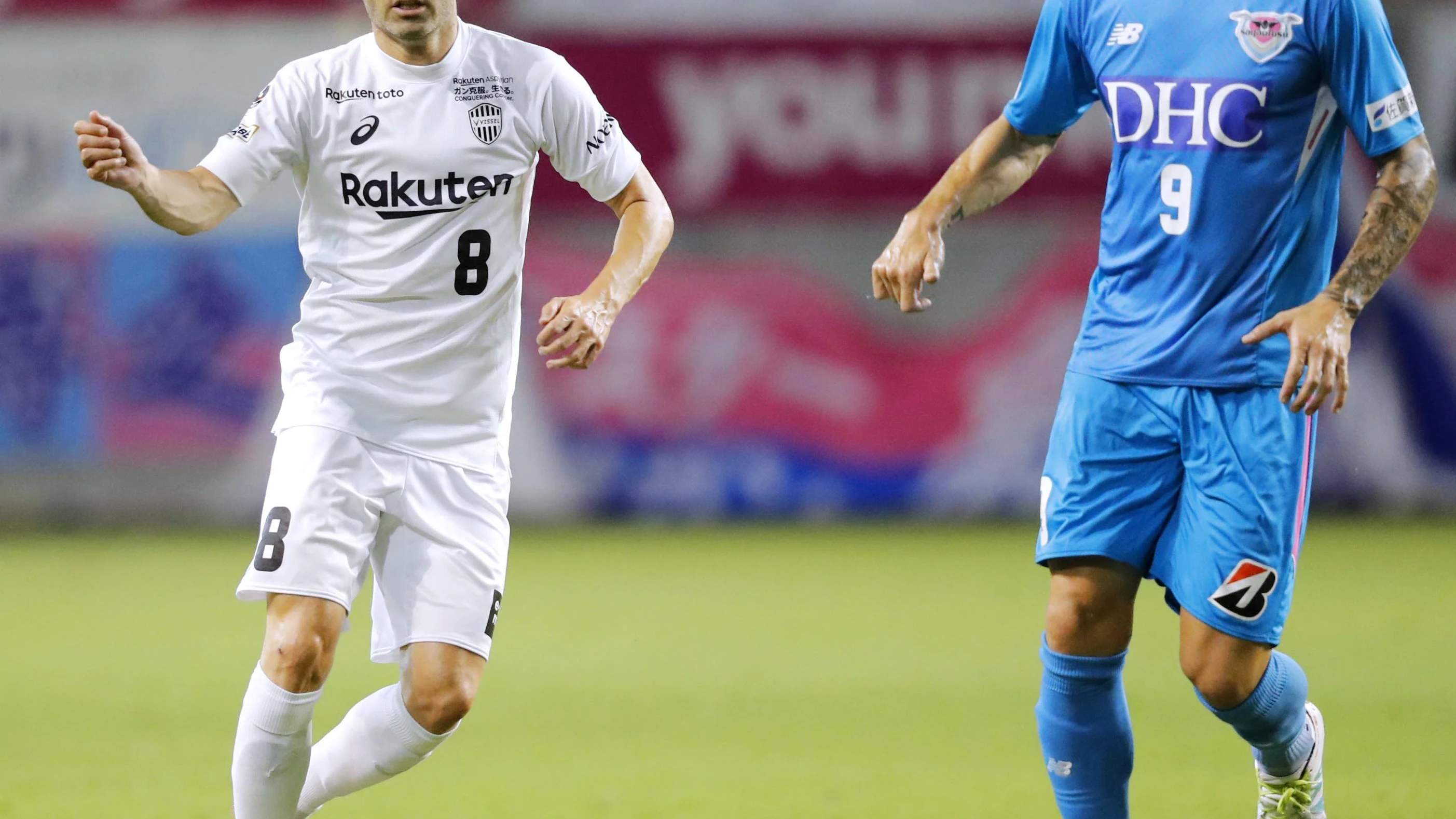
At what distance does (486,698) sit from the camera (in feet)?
22.6

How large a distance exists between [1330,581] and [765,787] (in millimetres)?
5201

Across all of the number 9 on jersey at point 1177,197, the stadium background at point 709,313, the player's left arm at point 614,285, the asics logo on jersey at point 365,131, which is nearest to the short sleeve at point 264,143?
the asics logo on jersey at point 365,131

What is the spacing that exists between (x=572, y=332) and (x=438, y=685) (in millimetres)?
914

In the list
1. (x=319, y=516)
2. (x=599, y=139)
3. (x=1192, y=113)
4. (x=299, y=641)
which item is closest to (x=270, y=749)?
(x=299, y=641)

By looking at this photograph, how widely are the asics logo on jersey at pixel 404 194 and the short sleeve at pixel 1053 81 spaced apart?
1381mm

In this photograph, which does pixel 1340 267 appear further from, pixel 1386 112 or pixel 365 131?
pixel 365 131

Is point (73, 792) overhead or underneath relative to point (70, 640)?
overhead

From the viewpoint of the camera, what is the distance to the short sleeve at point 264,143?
4.25 m

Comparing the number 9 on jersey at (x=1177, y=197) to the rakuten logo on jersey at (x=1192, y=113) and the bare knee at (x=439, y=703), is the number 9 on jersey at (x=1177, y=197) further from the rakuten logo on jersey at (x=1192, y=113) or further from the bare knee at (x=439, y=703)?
the bare knee at (x=439, y=703)

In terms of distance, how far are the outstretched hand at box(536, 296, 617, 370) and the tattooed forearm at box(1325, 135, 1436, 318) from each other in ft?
5.28

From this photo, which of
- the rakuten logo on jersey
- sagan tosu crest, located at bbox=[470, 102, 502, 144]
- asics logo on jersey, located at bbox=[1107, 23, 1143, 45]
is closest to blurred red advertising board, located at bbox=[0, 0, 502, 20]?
sagan tosu crest, located at bbox=[470, 102, 502, 144]

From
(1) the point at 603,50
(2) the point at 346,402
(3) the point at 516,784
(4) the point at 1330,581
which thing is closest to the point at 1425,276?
(4) the point at 1330,581

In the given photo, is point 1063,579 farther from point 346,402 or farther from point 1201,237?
point 346,402

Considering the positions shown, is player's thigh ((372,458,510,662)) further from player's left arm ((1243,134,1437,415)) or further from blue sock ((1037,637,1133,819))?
player's left arm ((1243,134,1437,415))
